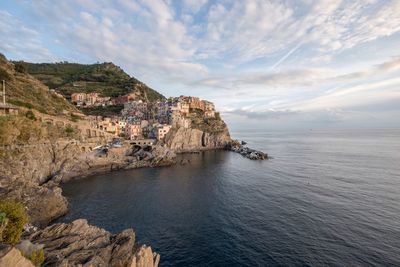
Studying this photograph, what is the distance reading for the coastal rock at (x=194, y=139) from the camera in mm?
102938

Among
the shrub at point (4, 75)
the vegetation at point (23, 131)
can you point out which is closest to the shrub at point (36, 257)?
the vegetation at point (23, 131)

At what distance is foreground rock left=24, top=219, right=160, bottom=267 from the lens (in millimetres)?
16406

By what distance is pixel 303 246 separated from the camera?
2605cm

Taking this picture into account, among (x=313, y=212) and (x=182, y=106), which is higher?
(x=182, y=106)

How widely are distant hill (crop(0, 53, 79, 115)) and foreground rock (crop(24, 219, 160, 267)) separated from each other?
2622 inches

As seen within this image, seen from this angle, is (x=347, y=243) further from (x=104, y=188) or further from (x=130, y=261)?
(x=104, y=188)

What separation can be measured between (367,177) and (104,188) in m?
63.9

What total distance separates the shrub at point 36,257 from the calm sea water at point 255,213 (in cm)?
1272

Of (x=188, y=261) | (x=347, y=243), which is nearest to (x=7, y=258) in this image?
(x=188, y=261)

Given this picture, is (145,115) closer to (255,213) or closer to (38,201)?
(38,201)

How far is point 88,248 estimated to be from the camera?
18578 mm

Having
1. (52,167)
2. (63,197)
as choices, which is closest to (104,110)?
(52,167)

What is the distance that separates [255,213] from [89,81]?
572 feet

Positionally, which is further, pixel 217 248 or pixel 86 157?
pixel 86 157
